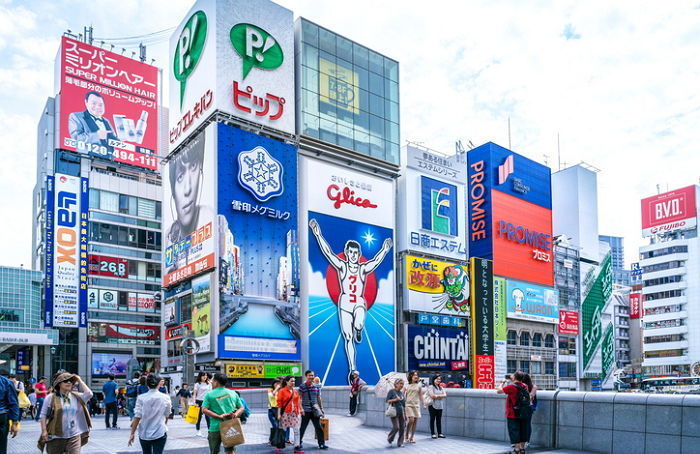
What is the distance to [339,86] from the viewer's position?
5666 cm

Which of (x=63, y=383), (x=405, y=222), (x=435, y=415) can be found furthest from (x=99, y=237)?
(x=63, y=383)

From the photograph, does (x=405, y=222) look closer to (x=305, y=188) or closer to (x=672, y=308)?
(x=305, y=188)

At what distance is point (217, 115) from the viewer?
160 ft

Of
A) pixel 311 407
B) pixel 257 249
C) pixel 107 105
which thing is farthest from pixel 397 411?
pixel 107 105

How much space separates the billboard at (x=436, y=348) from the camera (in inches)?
2368

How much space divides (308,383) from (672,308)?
101 metres

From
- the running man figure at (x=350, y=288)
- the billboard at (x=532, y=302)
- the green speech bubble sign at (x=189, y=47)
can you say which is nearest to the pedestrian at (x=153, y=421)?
the running man figure at (x=350, y=288)

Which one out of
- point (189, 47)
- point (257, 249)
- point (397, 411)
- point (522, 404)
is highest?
Answer: point (189, 47)

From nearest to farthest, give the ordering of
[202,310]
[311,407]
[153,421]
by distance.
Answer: [153,421] < [311,407] < [202,310]

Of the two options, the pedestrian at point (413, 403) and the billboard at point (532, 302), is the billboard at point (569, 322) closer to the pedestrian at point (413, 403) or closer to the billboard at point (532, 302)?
the billboard at point (532, 302)

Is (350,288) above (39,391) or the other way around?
above

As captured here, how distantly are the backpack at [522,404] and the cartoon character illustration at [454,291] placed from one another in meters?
48.6

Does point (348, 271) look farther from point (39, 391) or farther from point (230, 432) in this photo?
point (230, 432)

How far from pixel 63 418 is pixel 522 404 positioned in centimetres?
875
